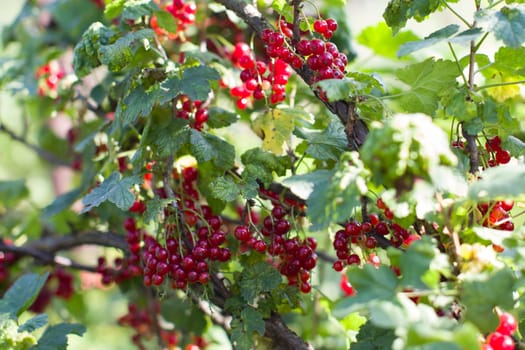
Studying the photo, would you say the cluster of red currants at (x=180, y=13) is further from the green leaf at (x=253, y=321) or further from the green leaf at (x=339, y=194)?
the green leaf at (x=339, y=194)

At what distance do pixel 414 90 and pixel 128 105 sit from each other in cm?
59

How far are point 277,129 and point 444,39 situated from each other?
1.47 feet

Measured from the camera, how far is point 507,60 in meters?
1.21

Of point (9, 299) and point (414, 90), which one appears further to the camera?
point (9, 299)

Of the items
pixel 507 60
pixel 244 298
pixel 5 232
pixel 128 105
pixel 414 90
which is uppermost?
pixel 507 60

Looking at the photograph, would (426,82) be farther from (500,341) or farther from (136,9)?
(136,9)

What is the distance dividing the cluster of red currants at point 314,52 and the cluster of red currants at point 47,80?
1.19 m

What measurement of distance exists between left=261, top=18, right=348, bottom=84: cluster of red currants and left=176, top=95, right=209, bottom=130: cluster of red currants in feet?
0.94

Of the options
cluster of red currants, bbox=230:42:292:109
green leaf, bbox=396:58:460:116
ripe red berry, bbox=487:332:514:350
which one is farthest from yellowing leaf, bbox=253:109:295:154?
ripe red berry, bbox=487:332:514:350

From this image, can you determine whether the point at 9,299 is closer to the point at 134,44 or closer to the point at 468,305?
the point at 134,44

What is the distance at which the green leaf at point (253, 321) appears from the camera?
1.23 m

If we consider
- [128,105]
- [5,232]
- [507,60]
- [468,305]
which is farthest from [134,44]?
[5,232]

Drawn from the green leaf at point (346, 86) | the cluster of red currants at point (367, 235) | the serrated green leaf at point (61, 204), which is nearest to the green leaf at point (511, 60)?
the green leaf at point (346, 86)

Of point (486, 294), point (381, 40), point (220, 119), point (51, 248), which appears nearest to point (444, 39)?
point (486, 294)
